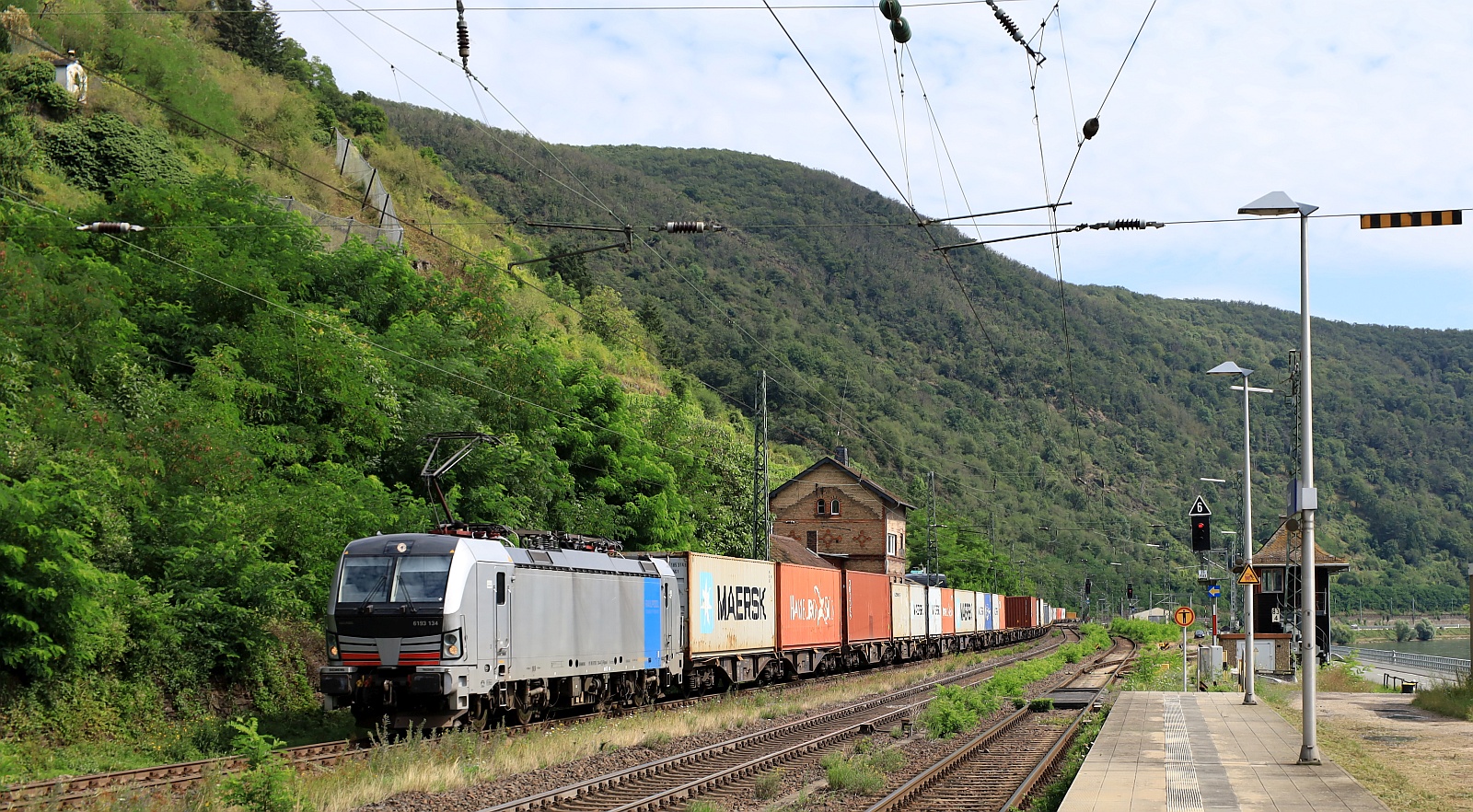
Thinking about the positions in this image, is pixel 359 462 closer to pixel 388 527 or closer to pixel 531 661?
pixel 388 527

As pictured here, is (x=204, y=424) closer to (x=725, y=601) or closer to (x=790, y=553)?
(x=725, y=601)

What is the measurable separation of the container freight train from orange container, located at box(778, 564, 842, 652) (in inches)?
3.6

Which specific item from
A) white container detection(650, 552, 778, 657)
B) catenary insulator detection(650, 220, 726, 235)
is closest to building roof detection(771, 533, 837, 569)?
white container detection(650, 552, 778, 657)

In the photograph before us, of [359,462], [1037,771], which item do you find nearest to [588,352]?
[359,462]

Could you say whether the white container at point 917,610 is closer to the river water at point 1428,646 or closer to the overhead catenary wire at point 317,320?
the overhead catenary wire at point 317,320

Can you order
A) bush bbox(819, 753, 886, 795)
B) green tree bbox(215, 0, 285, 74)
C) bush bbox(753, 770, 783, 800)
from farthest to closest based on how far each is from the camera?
green tree bbox(215, 0, 285, 74) < bush bbox(819, 753, 886, 795) < bush bbox(753, 770, 783, 800)

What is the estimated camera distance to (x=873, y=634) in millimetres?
42688

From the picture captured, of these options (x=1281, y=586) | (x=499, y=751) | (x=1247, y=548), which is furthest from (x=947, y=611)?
(x=499, y=751)

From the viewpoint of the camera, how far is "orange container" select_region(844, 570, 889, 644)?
39.7 metres

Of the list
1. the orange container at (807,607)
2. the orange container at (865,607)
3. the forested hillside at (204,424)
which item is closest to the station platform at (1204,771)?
the orange container at (807,607)

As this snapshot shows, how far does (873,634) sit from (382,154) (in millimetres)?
51643

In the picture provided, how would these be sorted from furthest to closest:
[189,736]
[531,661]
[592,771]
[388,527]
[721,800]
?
1. [388,527]
2. [531,661]
3. [189,736]
4. [592,771]
5. [721,800]

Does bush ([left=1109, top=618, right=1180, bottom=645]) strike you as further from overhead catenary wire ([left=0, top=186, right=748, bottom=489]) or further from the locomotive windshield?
the locomotive windshield

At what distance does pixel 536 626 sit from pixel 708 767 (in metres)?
4.06
